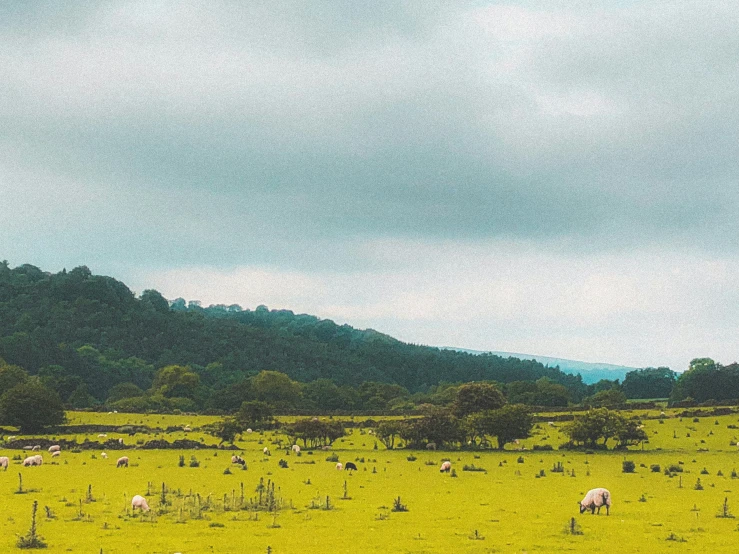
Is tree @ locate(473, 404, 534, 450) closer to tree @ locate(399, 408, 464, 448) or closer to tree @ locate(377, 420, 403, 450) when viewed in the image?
tree @ locate(399, 408, 464, 448)

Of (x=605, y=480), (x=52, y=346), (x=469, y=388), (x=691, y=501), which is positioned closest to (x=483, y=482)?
(x=605, y=480)

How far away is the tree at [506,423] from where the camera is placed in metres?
65.9

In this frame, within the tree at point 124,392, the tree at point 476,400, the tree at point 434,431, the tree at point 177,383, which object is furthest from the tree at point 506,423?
the tree at point 124,392

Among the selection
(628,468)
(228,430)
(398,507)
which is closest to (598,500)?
(398,507)

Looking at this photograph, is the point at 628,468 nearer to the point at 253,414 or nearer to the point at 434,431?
the point at 434,431

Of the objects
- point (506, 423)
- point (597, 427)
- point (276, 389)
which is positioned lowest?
point (597, 427)

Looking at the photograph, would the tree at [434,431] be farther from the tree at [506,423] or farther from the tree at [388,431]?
the tree at [506,423]

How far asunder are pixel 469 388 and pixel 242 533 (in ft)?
184

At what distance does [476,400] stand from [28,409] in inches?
→ 1833

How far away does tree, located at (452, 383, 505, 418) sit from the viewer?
77.5 metres

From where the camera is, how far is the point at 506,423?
6588cm

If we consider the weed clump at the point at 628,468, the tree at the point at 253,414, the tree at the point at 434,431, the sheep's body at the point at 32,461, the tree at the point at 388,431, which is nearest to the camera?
the sheep's body at the point at 32,461

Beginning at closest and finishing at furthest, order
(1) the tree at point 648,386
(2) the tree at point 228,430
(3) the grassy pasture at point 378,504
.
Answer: (3) the grassy pasture at point 378,504 < (2) the tree at point 228,430 < (1) the tree at point 648,386

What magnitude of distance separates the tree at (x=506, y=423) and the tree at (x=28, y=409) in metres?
45.5
